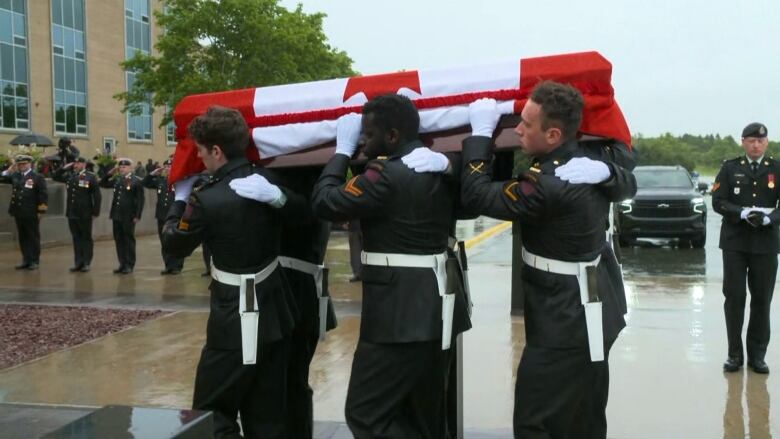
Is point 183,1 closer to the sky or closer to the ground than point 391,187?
closer to the sky

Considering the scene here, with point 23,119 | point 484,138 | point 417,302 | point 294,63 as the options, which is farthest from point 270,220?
point 23,119

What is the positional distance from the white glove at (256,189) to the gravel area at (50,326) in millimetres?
3920

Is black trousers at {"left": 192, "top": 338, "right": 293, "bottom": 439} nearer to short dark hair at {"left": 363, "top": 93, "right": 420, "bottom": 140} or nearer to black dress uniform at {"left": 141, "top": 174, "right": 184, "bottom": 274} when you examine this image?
short dark hair at {"left": 363, "top": 93, "right": 420, "bottom": 140}

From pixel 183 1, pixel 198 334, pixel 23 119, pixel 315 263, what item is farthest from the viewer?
pixel 23 119

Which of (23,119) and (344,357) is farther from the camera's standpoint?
(23,119)

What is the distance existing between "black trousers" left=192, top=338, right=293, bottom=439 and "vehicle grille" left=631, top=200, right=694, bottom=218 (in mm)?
12646

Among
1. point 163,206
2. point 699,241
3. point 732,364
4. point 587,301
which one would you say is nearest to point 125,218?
point 163,206

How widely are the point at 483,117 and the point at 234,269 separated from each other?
4.16 ft

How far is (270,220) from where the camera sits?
139 inches

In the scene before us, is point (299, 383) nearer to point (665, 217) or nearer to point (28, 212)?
point (28, 212)

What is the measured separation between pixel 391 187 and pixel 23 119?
34.3 metres

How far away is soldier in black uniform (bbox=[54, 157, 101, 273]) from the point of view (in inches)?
484

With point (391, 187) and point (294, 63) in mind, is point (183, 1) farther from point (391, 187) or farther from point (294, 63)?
point (391, 187)

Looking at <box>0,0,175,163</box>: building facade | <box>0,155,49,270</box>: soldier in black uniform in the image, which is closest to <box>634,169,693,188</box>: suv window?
<box>0,155,49,270</box>: soldier in black uniform
